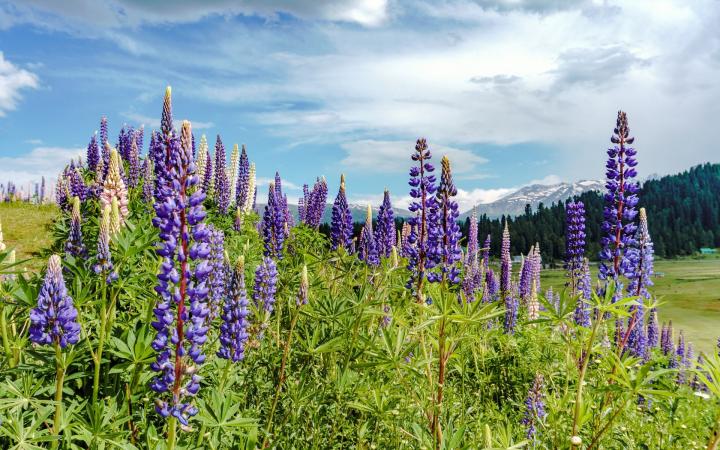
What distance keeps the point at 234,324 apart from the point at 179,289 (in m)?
1.16

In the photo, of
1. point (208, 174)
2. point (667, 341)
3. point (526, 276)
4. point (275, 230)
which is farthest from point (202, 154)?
point (667, 341)

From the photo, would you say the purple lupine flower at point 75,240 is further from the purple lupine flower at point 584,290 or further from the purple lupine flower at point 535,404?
the purple lupine flower at point 584,290

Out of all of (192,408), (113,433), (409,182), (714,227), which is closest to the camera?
(192,408)

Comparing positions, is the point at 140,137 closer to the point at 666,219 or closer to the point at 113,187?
the point at 113,187

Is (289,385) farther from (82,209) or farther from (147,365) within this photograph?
(82,209)

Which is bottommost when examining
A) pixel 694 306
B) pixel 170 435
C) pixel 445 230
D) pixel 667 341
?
pixel 694 306

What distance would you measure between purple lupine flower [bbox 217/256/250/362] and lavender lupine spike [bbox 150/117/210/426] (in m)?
0.84

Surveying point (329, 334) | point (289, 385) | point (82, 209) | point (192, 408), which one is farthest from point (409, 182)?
point (82, 209)

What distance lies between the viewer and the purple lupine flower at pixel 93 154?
12359mm

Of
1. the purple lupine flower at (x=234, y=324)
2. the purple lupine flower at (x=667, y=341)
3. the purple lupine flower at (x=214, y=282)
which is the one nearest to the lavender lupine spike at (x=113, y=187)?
the purple lupine flower at (x=214, y=282)

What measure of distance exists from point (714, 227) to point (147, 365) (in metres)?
158

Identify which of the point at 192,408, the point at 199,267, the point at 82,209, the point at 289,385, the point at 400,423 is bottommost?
the point at 400,423

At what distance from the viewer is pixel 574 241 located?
7.91m

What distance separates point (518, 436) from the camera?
488cm
